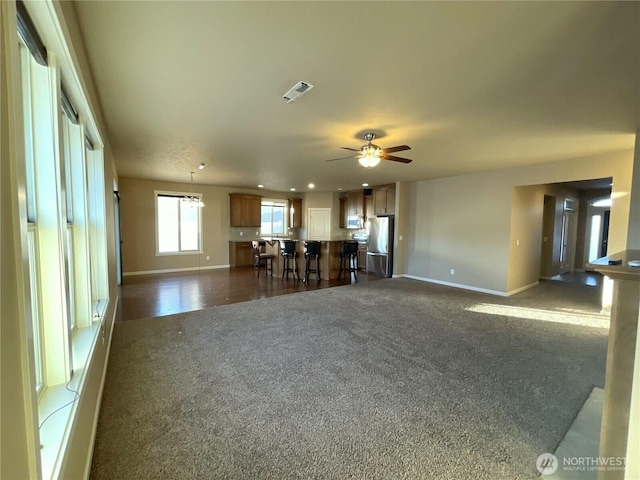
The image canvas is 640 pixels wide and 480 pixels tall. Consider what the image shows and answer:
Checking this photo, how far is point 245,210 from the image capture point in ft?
29.0

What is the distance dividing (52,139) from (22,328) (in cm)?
111

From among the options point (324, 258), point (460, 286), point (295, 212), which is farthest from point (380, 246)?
point (295, 212)

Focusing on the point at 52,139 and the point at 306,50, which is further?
the point at 306,50

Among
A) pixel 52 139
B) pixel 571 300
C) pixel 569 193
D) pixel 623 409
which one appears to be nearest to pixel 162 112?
pixel 52 139

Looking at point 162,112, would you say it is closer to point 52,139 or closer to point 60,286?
point 52,139

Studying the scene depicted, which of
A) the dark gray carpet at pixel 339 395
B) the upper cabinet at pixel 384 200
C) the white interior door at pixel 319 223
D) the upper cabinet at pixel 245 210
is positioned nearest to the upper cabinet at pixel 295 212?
the white interior door at pixel 319 223

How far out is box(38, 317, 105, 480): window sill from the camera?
99 cm

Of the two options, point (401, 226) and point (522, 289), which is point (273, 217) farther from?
point (522, 289)

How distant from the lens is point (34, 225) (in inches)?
51.9

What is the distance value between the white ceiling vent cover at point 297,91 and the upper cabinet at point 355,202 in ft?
21.5

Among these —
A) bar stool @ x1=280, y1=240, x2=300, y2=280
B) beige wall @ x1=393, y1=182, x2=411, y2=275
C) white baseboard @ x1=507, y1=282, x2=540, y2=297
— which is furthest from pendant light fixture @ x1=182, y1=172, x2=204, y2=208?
white baseboard @ x1=507, y1=282, x2=540, y2=297

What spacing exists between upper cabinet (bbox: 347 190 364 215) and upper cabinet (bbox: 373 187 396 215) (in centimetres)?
82

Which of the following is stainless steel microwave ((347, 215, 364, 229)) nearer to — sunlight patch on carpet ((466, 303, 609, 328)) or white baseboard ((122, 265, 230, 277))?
white baseboard ((122, 265, 230, 277))

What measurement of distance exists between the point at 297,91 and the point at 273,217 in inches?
302
